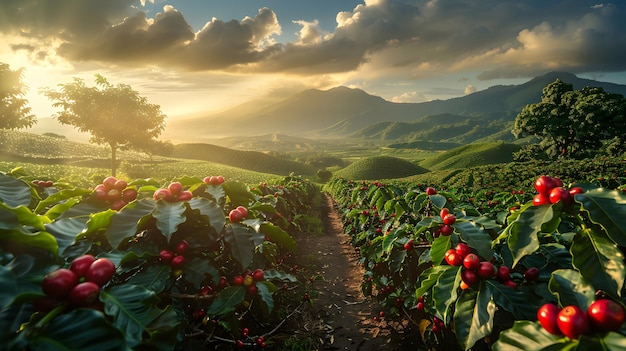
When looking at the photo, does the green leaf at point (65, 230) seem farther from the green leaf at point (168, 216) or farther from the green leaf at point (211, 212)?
the green leaf at point (211, 212)

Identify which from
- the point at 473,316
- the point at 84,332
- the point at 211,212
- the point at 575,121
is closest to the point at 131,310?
the point at 84,332

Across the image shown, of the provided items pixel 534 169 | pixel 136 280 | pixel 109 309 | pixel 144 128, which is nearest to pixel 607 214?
pixel 109 309

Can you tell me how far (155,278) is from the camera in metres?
1.83

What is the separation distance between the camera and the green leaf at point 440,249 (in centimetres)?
248

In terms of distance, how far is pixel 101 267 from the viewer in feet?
4.43

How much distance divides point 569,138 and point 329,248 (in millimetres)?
41598

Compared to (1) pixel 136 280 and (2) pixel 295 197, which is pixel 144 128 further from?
(1) pixel 136 280

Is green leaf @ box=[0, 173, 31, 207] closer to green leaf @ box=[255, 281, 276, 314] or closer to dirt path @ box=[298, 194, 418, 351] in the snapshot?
A: green leaf @ box=[255, 281, 276, 314]

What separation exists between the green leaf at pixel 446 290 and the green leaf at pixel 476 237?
0.79ft

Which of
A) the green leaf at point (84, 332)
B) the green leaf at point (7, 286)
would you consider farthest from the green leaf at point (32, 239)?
the green leaf at point (84, 332)

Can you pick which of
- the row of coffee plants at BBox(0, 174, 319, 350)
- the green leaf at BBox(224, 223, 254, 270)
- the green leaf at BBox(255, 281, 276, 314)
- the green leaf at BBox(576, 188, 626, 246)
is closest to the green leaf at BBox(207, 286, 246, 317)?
the row of coffee plants at BBox(0, 174, 319, 350)

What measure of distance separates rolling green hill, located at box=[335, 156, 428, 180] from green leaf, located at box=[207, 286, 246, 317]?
4918cm

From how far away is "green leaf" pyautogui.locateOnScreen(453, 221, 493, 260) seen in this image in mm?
2156

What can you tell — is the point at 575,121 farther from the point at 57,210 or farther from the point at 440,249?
the point at 57,210
